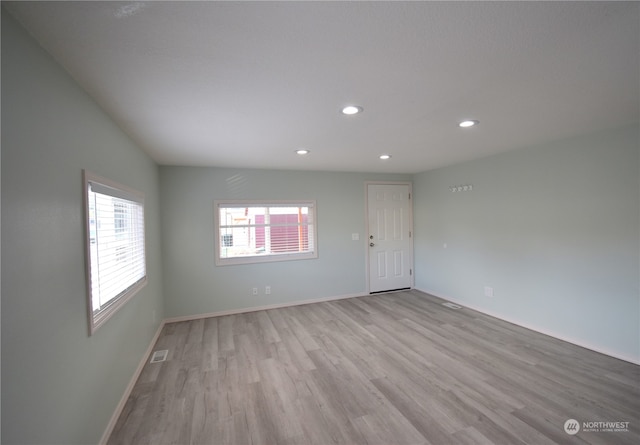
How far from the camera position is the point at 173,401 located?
2.20 meters

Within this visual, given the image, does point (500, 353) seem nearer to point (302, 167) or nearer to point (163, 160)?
point (302, 167)

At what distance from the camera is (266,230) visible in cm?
445

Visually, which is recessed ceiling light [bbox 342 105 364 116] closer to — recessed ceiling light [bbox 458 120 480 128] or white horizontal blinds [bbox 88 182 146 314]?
Result: recessed ceiling light [bbox 458 120 480 128]

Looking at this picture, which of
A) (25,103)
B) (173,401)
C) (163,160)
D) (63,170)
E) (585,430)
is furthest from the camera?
(163,160)

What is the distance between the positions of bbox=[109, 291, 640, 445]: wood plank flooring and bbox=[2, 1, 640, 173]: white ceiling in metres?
2.22

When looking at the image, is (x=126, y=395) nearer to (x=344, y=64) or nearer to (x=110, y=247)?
(x=110, y=247)

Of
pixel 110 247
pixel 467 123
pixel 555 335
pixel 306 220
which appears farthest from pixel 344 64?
pixel 555 335

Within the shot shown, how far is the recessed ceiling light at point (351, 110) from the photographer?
2.00 metres

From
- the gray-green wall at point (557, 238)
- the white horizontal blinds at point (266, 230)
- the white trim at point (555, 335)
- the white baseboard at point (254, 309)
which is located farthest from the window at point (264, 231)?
the white trim at point (555, 335)

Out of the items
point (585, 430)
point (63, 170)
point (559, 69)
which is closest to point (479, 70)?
point (559, 69)

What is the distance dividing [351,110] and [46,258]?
1.95 m

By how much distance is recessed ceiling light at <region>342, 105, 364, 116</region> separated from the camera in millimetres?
2002

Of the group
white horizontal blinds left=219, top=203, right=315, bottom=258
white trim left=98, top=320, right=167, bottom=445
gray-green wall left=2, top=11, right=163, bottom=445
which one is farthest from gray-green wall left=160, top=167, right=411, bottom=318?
gray-green wall left=2, top=11, right=163, bottom=445

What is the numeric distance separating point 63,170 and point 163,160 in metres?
2.35
